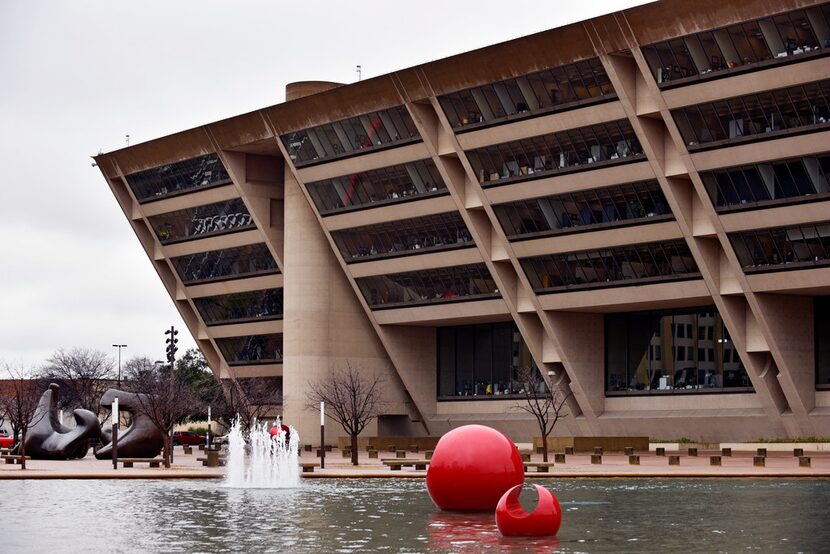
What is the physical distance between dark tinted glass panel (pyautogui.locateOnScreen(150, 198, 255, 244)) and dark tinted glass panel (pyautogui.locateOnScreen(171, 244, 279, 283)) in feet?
4.92

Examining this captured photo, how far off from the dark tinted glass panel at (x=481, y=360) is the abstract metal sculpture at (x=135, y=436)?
94.3ft

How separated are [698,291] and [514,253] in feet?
35.0

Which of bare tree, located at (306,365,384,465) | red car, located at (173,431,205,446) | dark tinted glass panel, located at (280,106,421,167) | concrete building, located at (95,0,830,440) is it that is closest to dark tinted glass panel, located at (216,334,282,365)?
concrete building, located at (95,0,830,440)

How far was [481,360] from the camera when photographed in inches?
3506

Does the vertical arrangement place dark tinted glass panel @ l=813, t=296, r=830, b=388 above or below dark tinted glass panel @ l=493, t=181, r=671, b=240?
below

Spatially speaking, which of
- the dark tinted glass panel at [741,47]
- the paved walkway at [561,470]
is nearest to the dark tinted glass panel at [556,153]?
the dark tinted glass panel at [741,47]

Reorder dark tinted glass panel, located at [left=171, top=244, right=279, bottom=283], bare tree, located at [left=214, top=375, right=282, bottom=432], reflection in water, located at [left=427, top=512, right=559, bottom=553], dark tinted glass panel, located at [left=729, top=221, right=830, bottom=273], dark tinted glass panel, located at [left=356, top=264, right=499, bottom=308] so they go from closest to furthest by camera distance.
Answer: reflection in water, located at [left=427, top=512, right=559, bottom=553] → dark tinted glass panel, located at [left=729, top=221, right=830, bottom=273] → dark tinted glass panel, located at [left=356, top=264, right=499, bottom=308] → bare tree, located at [left=214, top=375, right=282, bottom=432] → dark tinted glass panel, located at [left=171, top=244, right=279, bottom=283]

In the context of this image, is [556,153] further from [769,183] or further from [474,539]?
[474,539]

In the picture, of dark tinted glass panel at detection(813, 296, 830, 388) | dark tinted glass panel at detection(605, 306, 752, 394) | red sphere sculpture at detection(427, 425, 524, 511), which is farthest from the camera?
dark tinted glass panel at detection(605, 306, 752, 394)

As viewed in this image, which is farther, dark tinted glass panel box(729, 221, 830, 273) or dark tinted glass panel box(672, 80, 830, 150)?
dark tinted glass panel box(729, 221, 830, 273)

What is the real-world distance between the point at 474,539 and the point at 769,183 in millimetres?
44139

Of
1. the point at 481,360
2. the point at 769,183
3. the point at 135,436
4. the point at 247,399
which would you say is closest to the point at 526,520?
the point at 135,436

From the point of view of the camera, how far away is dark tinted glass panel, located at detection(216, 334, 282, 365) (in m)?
95.9

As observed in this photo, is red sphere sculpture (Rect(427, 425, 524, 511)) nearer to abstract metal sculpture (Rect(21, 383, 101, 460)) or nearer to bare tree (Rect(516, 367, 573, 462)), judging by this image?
abstract metal sculpture (Rect(21, 383, 101, 460))
